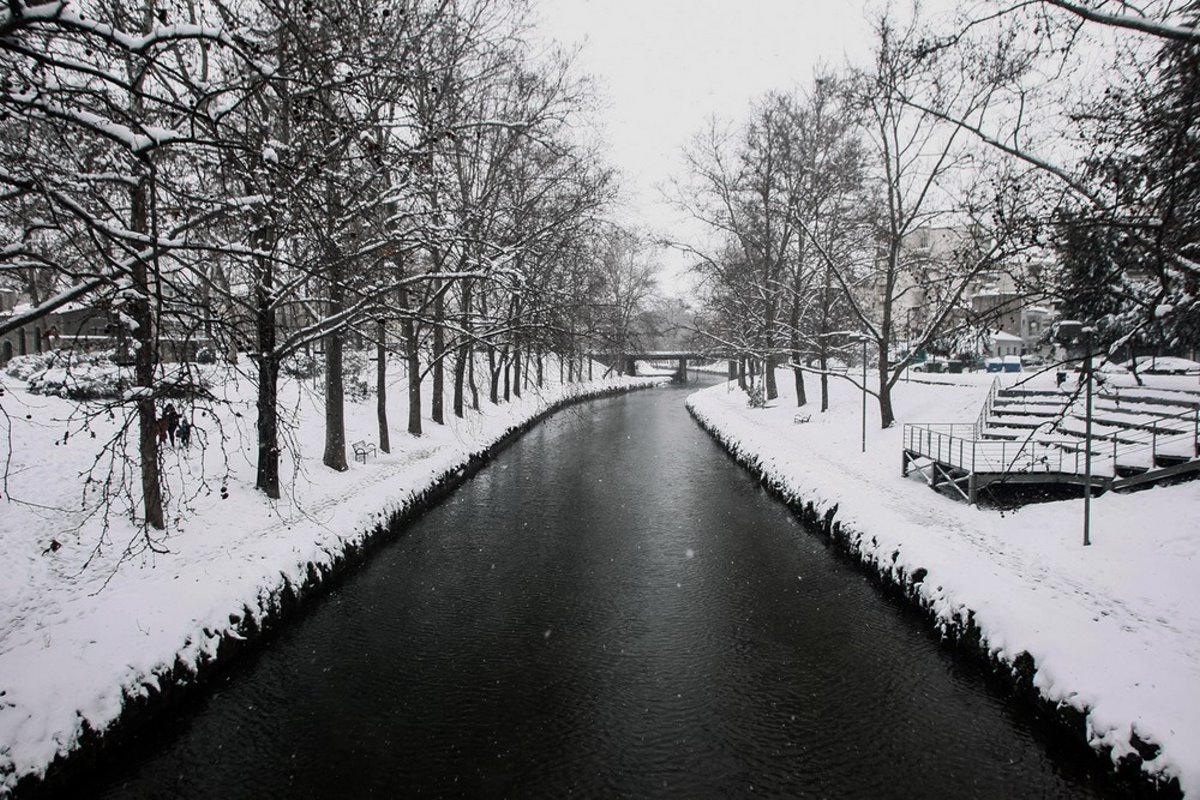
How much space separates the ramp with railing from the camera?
11.0 metres

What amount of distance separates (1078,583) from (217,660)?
995 centimetres

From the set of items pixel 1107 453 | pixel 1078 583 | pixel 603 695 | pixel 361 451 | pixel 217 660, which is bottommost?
pixel 603 695

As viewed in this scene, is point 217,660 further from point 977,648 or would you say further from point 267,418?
point 977,648

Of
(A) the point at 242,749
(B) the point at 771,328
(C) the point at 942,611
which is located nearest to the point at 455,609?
(A) the point at 242,749

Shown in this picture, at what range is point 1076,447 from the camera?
40.1 ft

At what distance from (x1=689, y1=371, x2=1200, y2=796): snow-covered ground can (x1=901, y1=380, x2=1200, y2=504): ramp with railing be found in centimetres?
46

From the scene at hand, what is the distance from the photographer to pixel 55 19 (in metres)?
3.83

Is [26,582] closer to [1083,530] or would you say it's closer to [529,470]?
[529,470]

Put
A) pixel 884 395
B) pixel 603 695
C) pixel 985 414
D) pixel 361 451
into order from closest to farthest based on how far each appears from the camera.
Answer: pixel 603 695 → pixel 361 451 → pixel 985 414 → pixel 884 395

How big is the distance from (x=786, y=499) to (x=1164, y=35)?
11.6 m

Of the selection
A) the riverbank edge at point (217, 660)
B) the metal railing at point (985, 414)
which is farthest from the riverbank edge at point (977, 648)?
the riverbank edge at point (217, 660)

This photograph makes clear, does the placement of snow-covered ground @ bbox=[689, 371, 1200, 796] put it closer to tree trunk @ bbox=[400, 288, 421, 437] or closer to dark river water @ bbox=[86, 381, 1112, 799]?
dark river water @ bbox=[86, 381, 1112, 799]

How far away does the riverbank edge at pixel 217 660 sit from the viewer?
5.36 m

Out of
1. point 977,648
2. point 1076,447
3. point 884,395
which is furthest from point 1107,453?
point 884,395
